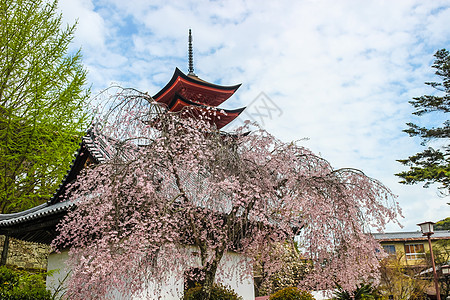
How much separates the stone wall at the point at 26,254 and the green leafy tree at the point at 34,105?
5.84 ft

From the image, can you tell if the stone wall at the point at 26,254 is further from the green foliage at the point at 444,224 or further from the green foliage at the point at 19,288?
the green foliage at the point at 444,224

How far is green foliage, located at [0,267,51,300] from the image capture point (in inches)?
300

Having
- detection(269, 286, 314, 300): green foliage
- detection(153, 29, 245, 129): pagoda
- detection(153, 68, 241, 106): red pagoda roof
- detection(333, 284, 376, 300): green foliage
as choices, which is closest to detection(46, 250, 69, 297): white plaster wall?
detection(269, 286, 314, 300): green foliage

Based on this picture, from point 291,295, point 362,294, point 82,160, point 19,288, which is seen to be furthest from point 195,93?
point 362,294

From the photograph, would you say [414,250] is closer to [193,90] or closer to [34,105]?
[193,90]

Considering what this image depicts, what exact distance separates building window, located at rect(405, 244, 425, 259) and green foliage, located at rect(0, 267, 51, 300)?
2670 cm

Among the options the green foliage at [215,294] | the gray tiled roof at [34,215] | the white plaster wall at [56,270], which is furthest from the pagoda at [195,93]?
the green foliage at [215,294]

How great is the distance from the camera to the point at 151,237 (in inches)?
220

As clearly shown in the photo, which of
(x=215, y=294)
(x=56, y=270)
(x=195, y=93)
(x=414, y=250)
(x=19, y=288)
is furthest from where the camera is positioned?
(x=414, y=250)

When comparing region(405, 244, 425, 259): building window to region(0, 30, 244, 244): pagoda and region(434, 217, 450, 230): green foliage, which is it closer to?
region(434, 217, 450, 230): green foliage

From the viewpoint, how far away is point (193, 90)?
571 inches

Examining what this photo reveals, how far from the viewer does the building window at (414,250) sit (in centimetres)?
2754

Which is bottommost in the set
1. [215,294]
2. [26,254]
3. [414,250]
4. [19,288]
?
[215,294]

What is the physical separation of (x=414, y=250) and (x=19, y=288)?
27.7 m
